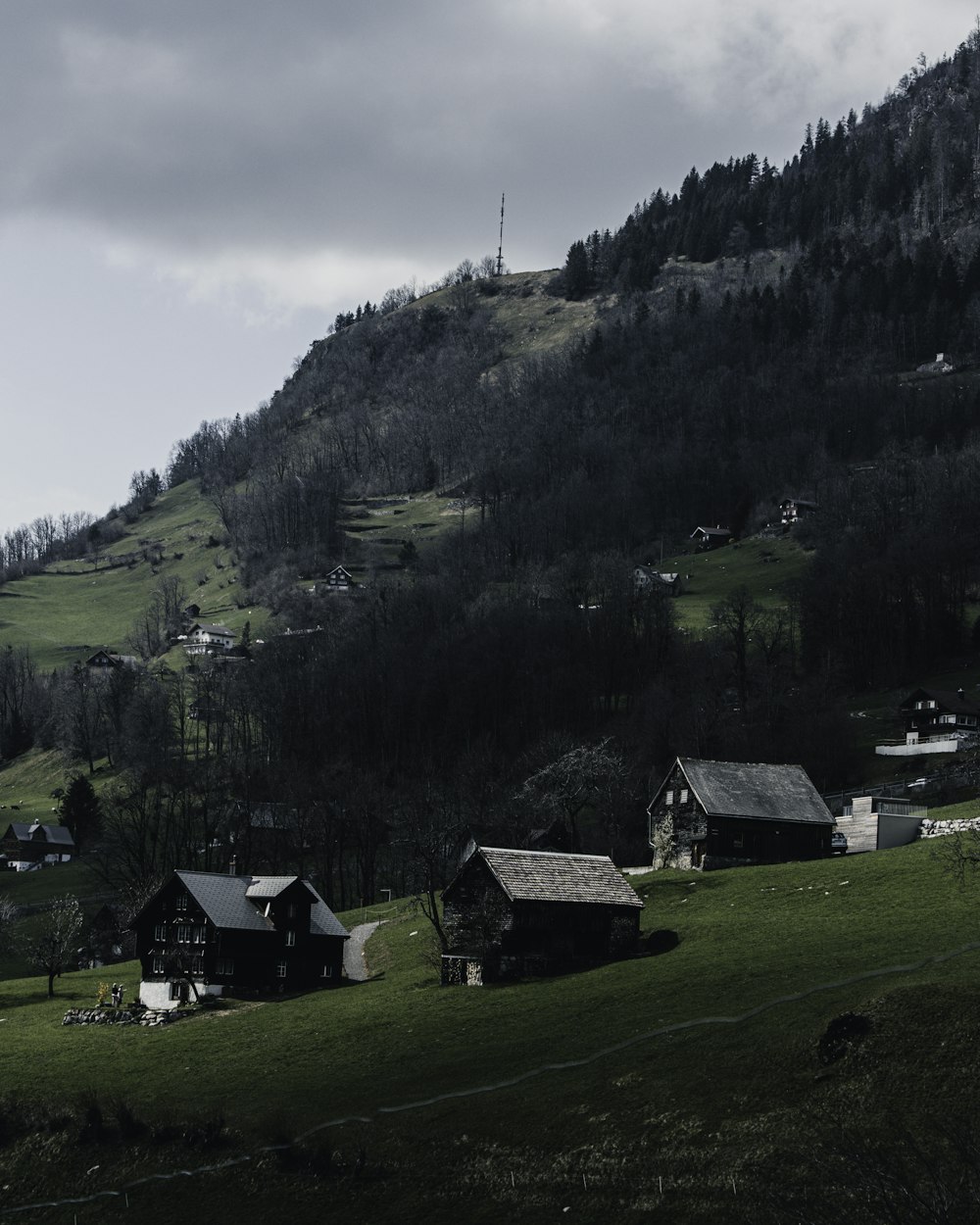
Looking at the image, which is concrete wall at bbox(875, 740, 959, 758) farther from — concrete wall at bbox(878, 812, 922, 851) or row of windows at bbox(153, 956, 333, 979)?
row of windows at bbox(153, 956, 333, 979)

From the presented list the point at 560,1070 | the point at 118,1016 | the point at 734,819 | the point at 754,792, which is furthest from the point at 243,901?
the point at 560,1070

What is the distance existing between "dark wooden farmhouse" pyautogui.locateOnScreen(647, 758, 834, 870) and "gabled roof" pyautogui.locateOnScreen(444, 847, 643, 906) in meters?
14.6

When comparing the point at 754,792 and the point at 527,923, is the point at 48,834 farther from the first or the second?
the point at 527,923

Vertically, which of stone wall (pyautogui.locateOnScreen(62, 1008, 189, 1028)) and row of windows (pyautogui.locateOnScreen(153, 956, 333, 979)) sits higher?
row of windows (pyautogui.locateOnScreen(153, 956, 333, 979))

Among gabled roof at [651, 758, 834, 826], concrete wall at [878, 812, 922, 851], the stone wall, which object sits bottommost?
the stone wall

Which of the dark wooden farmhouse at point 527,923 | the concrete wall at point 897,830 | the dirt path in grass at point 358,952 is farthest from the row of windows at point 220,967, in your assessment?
the concrete wall at point 897,830

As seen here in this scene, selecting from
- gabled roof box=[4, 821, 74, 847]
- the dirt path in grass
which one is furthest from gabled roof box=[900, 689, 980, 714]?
gabled roof box=[4, 821, 74, 847]

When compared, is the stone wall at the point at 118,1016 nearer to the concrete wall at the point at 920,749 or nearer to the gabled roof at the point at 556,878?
the gabled roof at the point at 556,878

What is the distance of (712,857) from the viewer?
279 ft

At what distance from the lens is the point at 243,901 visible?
263 ft

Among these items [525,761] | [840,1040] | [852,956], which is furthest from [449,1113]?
[525,761]

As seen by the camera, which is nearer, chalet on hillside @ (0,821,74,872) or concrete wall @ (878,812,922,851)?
concrete wall @ (878,812,922,851)

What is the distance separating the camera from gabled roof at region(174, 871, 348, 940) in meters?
77.4

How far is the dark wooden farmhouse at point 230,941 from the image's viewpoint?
249ft
